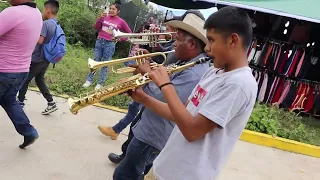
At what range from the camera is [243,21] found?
179 cm

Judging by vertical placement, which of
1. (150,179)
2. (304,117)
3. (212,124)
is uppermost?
(212,124)

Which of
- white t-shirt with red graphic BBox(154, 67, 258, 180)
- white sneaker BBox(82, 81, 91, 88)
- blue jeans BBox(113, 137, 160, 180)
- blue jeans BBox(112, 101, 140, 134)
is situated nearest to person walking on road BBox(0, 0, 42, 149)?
blue jeans BBox(112, 101, 140, 134)

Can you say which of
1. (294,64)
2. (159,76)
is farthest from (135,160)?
(294,64)

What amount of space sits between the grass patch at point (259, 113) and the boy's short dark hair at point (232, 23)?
12.7 feet

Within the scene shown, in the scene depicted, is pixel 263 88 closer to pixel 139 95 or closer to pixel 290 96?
pixel 290 96

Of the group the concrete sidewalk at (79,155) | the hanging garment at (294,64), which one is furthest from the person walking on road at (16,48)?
the hanging garment at (294,64)

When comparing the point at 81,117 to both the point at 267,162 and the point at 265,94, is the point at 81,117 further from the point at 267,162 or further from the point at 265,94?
the point at 265,94

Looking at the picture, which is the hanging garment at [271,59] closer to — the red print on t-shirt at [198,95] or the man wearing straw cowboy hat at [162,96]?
the man wearing straw cowboy hat at [162,96]

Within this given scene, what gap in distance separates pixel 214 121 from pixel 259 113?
14.8ft

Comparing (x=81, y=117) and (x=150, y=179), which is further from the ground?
(x=150, y=179)

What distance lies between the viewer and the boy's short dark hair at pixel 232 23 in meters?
1.78

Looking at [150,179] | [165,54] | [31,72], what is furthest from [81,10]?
[150,179]

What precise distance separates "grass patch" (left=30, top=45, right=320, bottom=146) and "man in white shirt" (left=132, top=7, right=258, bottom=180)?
3705 mm

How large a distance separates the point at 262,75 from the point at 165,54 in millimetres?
4671
